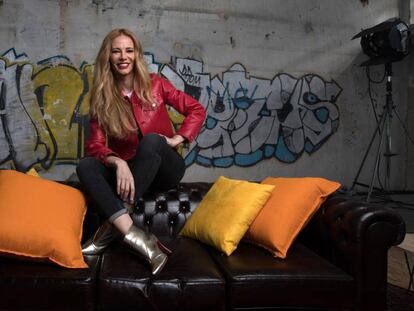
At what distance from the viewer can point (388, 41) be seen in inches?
160

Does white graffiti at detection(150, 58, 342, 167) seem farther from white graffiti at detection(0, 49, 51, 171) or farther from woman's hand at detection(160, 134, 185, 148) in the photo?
woman's hand at detection(160, 134, 185, 148)

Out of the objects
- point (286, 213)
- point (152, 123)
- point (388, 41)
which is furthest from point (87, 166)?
point (388, 41)

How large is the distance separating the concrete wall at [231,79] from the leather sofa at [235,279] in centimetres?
287

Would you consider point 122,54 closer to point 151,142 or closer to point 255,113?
point 151,142

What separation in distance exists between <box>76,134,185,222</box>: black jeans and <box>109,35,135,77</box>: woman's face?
19.2 inches

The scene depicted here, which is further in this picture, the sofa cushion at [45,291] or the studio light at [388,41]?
the studio light at [388,41]

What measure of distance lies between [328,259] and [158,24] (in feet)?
11.1

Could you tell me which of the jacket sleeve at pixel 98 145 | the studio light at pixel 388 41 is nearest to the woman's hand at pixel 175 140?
the jacket sleeve at pixel 98 145

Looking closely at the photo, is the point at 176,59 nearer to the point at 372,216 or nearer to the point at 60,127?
the point at 60,127

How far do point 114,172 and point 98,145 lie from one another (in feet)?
0.60

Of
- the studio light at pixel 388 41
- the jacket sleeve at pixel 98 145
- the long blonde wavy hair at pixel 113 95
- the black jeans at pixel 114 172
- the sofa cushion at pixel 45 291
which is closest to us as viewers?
the sofa cushion at pixel 45 291

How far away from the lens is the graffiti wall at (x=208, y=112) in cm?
423

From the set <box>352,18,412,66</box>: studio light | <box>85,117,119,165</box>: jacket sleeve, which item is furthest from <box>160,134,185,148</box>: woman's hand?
<box>352,18,412,66</box>: studio light

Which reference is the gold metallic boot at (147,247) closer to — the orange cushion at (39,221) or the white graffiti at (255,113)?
the orange cushion at (39,221)
